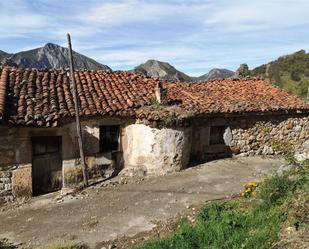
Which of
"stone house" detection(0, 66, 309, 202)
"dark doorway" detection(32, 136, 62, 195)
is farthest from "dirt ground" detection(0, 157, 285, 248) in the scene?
"stone house" detection(0, 66, 309, 202)

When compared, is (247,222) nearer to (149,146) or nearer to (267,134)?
(149,146)

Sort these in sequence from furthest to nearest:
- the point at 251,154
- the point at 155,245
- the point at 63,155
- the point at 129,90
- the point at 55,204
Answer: the point at 251,154 < the point at 129,90 < the point at 63,155 < the point at 55,204 < the point at 155,245

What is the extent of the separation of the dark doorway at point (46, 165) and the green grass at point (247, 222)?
5295mm

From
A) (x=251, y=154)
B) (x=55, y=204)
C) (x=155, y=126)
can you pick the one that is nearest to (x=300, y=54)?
(x=251, y=154)

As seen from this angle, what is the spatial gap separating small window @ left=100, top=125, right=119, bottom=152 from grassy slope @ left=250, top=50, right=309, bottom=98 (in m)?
35.8

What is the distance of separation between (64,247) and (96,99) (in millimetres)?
6087

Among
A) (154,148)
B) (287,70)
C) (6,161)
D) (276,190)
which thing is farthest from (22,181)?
(287,70)

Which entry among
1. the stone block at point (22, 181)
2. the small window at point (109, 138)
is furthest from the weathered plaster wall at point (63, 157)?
the small window at point (109, 138)

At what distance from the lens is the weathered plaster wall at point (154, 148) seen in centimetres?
1162

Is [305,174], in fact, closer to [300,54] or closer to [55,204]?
[55,204]

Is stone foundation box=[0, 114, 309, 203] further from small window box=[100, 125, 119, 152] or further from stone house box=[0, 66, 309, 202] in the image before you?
small window box=[100, 125, 119, 152]

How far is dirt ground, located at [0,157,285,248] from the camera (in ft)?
25.4

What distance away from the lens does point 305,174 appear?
713cm

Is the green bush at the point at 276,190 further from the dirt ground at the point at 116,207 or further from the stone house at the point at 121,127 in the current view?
the dirt ground at the point at 116,207
